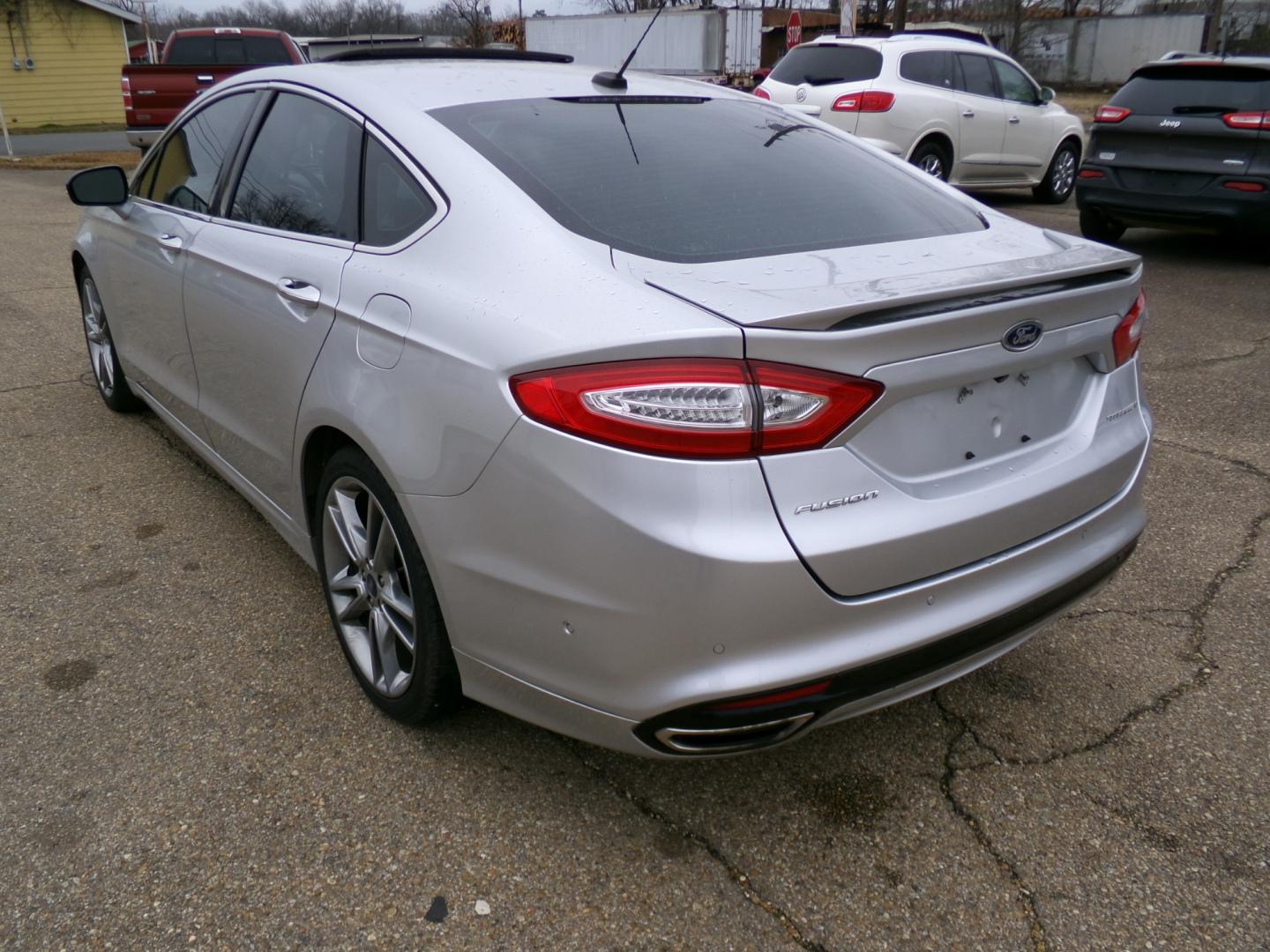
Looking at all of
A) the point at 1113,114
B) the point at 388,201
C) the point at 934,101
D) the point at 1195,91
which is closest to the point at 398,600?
the point at 388,201

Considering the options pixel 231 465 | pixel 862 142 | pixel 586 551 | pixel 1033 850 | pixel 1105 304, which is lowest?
pixel 1033 850

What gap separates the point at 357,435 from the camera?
243cm

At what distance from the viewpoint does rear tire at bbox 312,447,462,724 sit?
239 centimetres

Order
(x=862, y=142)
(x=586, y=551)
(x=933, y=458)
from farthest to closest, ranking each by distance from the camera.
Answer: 1. (x=862, y=142)
2. (x=933, y=458)
3. (x=586, y=551)

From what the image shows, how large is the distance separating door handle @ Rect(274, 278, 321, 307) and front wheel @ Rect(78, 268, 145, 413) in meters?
2.31

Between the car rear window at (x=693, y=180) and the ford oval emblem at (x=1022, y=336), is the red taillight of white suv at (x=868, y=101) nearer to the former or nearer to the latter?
the car rear window at (x=693, y=180)

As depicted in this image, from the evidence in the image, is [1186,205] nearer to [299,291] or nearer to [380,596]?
[299,291]

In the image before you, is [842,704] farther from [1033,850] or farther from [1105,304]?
[1105,304]

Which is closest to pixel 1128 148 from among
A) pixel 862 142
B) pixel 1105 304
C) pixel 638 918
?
pixel 862 142

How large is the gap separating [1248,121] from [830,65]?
4334 millimetres

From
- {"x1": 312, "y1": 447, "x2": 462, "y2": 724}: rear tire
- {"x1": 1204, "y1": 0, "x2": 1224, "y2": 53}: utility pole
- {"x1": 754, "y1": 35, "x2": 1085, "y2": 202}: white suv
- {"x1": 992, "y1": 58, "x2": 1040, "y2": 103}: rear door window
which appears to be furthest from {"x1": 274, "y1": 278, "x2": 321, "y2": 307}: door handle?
{"x1": 1204, "y1": 0, "x2": 1224, "y2": 53}: utility pole

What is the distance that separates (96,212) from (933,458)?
13.2 feet

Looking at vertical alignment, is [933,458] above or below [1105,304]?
below

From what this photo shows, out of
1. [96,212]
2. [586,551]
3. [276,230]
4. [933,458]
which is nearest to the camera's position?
[586,551]
